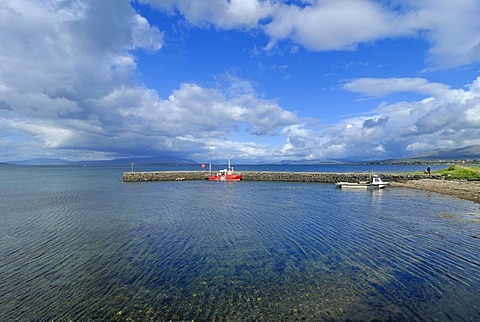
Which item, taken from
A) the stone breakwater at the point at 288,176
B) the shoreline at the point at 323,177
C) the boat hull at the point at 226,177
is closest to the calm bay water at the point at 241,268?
the shoreline at the point at 323,177

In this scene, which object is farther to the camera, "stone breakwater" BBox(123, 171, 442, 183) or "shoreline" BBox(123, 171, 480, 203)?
"stone breakwater" BBox(123, 171, 442, 183)

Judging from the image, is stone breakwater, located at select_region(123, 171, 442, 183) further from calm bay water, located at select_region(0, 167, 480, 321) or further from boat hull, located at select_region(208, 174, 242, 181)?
calm bay water, located at select_region(0, 167, 480, 321)

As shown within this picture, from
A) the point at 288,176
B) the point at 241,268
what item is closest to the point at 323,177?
the point at 288,176

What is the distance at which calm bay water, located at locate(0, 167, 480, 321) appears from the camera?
31.8ft

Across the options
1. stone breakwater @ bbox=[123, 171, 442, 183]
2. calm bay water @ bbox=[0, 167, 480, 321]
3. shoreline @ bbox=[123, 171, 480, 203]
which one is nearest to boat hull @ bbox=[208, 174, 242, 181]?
stone breakwater @ bbox=[123, 171, 442, 183]

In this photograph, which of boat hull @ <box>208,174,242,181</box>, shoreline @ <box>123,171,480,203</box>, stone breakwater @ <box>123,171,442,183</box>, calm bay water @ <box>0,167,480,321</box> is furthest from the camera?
boat hull @ <box>208,174,242,181</box>

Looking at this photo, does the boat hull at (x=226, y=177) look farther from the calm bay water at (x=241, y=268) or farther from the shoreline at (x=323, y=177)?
the calm bay water at (x=241, y=268)

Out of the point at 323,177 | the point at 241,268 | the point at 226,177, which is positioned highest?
the point at 226,177

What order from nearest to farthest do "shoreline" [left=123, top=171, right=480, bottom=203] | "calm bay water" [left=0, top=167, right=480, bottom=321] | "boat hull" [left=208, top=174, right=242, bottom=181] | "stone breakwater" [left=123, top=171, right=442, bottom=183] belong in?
"calm bay water" [left=0, top=167, right=480, bottom=321] → "shoreline" [left=123, top=171, right=480, bottom=203] → "stone breakwater" [left=123, top=171, right=442, bottom=183] → "boat hull" [left=208, top=174, right=242, bottom=181]

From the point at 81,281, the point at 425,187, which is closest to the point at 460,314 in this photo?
the point at 81,281

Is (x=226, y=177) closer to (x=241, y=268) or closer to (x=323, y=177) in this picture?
(x=323, y=177)

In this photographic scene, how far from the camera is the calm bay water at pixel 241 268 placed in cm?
968

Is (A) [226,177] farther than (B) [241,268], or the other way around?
(A) [226,177]

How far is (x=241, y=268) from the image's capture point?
13555 mm
